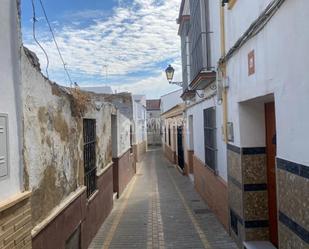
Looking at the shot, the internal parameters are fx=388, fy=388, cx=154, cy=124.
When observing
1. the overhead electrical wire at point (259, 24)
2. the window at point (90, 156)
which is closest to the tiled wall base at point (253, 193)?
the overhead electrical wire at point (259, 24)

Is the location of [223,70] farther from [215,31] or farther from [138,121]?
[138,121]

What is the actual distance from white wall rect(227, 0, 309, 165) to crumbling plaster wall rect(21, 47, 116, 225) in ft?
8.84

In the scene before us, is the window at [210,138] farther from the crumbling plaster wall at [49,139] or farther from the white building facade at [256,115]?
the crumbling plaster wall at [49,139]

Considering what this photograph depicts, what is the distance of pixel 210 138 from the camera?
9680mm

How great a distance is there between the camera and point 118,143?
43.0 feet

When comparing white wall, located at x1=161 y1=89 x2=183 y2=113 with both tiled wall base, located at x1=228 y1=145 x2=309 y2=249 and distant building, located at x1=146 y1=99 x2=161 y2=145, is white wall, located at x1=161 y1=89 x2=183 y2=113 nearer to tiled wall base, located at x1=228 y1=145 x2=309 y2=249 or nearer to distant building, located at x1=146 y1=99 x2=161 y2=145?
distant building, located at x1=146 y1=99 x2=161 y2=145

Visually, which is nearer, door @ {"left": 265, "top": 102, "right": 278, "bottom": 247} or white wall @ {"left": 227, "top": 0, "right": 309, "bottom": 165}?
white wall @ {"left": 227, "top": 0, "right": 309, "bottom": 165}

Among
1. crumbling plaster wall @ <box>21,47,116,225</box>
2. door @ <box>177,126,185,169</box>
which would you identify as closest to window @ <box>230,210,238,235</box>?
crumbling plaster wall @ <box>21,47,116,225</box>

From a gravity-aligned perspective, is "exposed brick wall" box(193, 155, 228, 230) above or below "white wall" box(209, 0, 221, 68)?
below

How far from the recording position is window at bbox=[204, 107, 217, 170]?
9.08 metres

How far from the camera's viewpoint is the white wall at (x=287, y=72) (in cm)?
352

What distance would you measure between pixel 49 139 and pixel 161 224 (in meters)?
4.78

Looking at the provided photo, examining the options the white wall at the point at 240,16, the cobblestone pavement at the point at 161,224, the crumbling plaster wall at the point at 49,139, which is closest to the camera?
the crumbling plaster wall at the point at 49,139

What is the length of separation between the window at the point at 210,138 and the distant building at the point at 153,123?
41.0 meters
